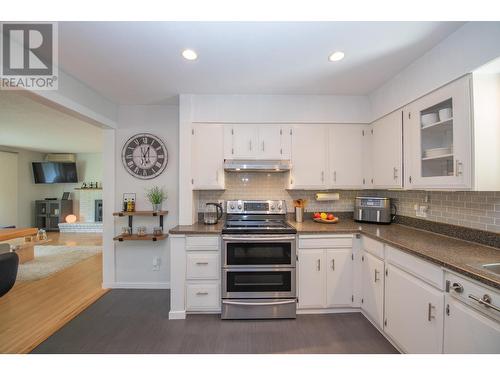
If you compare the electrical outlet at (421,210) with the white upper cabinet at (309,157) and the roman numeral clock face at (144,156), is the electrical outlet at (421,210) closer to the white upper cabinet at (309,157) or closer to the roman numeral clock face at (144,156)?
the white upper cabinet at (309,157)

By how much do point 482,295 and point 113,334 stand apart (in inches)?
109

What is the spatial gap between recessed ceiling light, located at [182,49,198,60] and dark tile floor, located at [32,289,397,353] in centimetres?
246

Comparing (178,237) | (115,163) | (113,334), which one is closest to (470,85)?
(178,237)

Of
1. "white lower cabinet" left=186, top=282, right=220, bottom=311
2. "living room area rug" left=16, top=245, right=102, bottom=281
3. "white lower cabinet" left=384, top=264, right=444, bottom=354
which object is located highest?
"white lower cabinet" left=384, top=264, right=444, bottom=354

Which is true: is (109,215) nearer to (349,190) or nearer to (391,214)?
(349,190)

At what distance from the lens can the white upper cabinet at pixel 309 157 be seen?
278 cm

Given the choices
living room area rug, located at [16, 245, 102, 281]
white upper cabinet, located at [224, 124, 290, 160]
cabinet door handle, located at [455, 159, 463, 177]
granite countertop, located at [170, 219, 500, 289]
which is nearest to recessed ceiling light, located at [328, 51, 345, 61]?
white upper cabinet, located at [224, 124, 290, 160]

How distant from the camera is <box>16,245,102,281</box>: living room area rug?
3.63 meters

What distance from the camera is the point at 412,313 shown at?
5.40 ft

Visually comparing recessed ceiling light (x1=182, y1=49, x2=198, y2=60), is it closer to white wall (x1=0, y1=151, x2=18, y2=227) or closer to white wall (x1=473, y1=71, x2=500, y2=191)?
white wall (x1=473, y1=71, x2=500, y2=191)

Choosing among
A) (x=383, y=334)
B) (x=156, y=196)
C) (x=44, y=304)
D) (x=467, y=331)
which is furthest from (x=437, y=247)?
(x=44, y=304)

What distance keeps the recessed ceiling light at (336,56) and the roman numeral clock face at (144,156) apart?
228 centimetres

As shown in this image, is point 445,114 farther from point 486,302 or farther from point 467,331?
point 467,331

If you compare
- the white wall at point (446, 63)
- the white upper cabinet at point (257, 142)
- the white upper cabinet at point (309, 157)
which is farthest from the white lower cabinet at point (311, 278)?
the white wall at point (446, 63)
